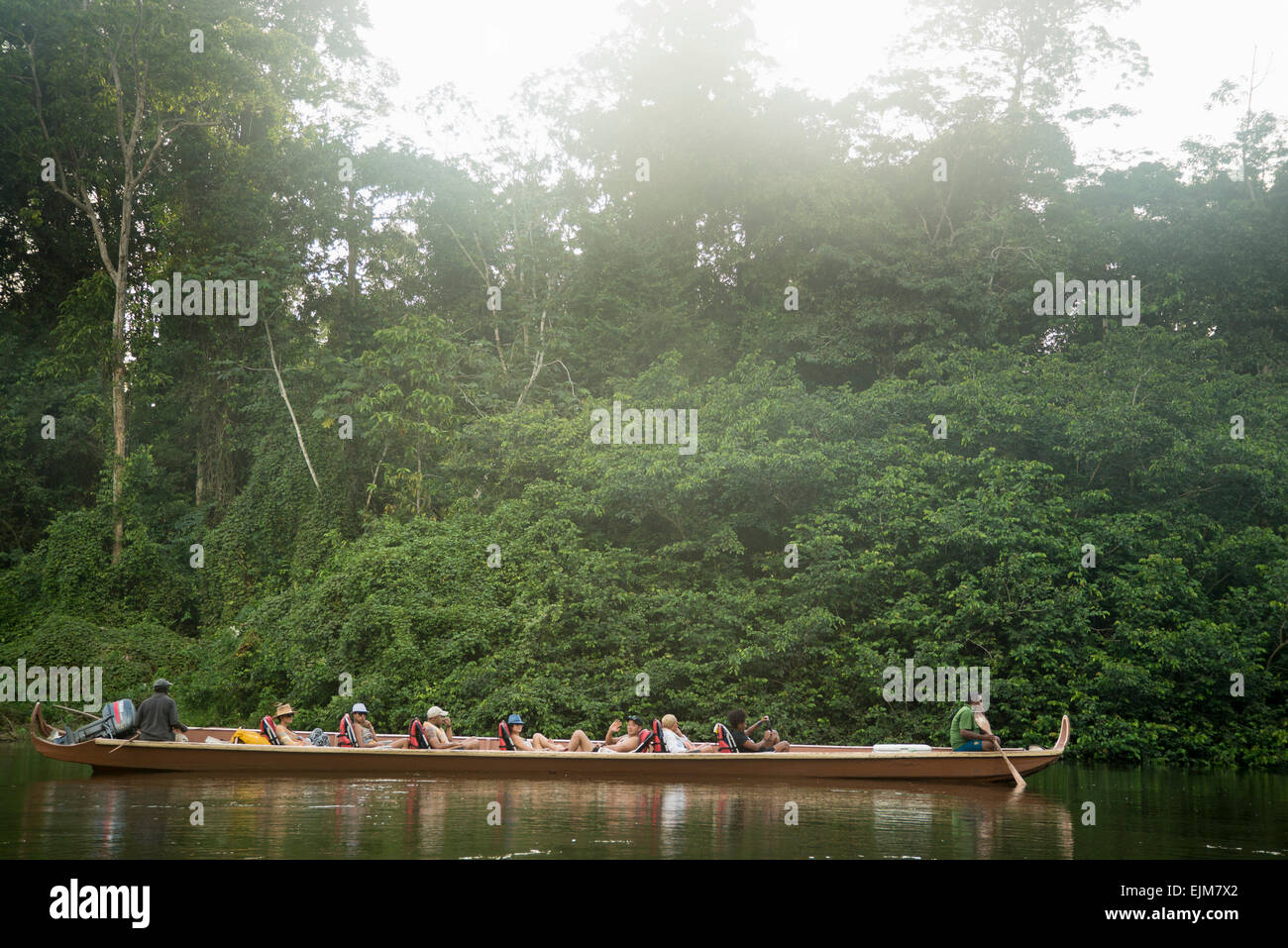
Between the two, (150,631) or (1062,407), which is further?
(150,631)

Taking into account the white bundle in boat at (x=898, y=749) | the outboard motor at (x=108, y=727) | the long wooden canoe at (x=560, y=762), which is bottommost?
the long wooden canoe at (x=560, y=762)

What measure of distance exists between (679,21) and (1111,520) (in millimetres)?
19003

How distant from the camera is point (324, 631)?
19.8 metres

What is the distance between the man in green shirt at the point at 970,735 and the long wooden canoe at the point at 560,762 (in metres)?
0.21

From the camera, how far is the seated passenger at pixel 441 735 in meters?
14.9

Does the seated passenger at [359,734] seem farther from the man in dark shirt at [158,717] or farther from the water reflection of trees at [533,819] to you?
the man in dark shirt at [158,717]

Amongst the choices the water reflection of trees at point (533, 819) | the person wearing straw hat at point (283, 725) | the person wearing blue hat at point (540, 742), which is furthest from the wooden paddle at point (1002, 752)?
the person wearing straw hat at point (283, 725)

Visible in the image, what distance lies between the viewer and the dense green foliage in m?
17.9

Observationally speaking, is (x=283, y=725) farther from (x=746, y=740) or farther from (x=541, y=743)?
(x=746, y=740)

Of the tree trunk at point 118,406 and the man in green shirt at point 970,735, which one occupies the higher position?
the tree trunk at point 118,406

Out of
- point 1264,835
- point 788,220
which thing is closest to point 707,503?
point 788,220

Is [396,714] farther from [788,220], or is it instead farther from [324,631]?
[788,220]

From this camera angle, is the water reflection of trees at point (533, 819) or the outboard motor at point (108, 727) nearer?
the water reflection of trees at point (533, 819)

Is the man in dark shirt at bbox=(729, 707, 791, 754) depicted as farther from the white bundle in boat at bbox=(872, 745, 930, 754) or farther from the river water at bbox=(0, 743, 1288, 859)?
the white bundle in boat at bbox=(872, 745, 930, 754)
